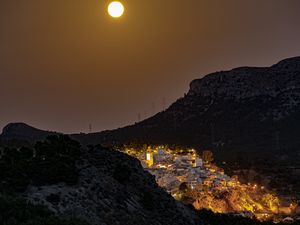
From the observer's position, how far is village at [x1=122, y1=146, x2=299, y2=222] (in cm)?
10356

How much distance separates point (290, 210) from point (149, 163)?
146 feet

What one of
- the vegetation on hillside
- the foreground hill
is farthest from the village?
the vegetation on hillside

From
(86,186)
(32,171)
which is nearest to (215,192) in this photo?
(86,186)

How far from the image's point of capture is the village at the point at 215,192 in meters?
104

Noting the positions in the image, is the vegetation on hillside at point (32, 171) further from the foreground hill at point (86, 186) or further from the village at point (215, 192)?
the village at point (215, 192)

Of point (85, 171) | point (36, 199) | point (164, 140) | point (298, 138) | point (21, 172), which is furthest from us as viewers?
point (164, 140)

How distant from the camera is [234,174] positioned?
141 m

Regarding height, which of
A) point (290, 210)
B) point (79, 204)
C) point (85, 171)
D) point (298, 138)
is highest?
point (298, 138)

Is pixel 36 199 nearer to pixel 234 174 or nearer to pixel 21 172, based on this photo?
pixel 21 172

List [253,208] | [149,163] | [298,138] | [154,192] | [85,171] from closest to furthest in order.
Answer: [85,171]
[154,192]
[253,208]
[149,163]
[298,138]

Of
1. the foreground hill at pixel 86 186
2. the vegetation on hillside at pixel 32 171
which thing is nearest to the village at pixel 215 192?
the foreground hill at pixel 86 186

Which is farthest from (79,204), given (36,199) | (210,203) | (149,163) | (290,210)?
(149,163)

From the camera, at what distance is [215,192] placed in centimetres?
10919

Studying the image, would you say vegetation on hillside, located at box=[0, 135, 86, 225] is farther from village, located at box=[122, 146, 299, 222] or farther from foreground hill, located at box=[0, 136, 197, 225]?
village, located at box=[122, 146, 299, 222]
